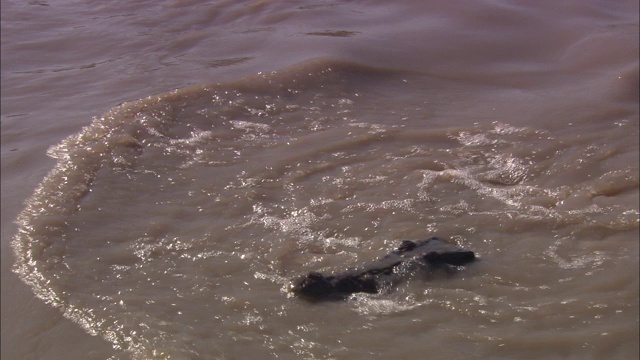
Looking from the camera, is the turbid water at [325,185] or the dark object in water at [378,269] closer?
the turbid water at [325,185]

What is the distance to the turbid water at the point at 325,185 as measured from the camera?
3.50 meters

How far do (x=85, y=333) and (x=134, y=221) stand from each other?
1115 mm

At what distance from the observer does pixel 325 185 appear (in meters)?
4.93

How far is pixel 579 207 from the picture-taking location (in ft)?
15.1

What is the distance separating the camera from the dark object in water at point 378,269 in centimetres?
367

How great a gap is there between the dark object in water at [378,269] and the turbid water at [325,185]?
0.08 metres

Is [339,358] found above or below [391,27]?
below

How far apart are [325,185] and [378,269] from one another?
4.04 feet

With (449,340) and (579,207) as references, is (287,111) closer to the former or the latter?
(579,207)

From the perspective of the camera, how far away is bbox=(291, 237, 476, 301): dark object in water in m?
3.67

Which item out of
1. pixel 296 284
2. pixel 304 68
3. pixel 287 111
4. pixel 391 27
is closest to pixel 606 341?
pixel 296 284

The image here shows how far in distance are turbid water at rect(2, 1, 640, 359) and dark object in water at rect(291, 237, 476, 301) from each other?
0.27 feet

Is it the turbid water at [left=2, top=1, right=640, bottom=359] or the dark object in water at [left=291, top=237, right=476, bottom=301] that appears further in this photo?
the dark object in water at [left=291, top=237, right=476, bottom=301]

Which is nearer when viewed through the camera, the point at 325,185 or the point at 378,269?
the point at 378,269
